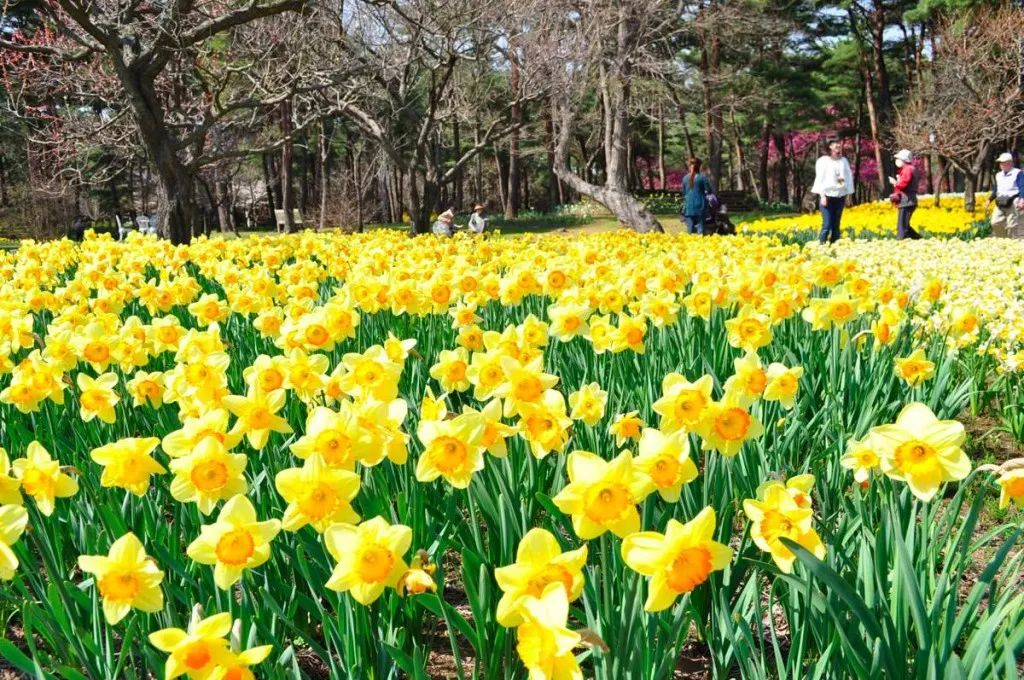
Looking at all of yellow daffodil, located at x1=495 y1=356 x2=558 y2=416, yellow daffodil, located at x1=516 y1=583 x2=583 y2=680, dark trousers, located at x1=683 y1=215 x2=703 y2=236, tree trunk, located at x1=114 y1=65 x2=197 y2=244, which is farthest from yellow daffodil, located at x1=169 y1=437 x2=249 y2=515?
dark trousers, located at x1=683 y1=215 x2=703 y2=236

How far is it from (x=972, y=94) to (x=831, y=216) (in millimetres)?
12836

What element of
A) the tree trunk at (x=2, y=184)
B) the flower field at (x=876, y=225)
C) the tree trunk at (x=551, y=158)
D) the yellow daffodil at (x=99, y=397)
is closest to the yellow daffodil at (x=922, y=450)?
the yellow daffodil at (x=99, y=397)

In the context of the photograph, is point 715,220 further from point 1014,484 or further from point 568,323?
point 1014,484

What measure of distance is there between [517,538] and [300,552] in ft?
1.56

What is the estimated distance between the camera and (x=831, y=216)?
10938 millimetres

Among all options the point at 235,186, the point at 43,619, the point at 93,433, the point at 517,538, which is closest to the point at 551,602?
the point at 517,538

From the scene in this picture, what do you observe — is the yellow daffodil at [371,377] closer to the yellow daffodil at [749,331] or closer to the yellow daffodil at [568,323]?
the yellow daffodil at [568,323]

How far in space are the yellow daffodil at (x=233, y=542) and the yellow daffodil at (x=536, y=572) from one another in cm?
39

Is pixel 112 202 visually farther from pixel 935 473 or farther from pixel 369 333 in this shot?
pixel 935 473

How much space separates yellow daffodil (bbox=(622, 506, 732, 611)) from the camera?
3.54 ft

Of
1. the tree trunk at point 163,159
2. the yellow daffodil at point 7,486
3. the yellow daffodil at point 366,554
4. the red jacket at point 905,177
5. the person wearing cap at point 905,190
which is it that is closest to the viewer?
the yellow daffodil at point 366,554

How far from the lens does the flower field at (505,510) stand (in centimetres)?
118

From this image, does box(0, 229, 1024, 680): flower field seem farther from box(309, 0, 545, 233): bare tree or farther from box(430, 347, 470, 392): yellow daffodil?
box(309, 0, 545, 233): bare tree

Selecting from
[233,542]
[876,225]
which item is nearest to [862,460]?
[233,542]
